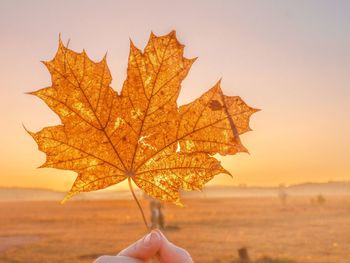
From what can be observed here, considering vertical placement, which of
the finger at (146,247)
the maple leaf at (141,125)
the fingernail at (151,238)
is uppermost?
the maple leaf at (141,125)

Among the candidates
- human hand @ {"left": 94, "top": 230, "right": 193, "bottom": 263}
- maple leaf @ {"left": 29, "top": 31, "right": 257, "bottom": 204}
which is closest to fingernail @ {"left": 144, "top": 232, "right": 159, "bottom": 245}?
human hand @ {"left": 94, "top": 230, "right": 193, "bottom": 263}

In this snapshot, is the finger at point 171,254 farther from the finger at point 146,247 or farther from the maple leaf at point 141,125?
the maple leaf at point 141,125

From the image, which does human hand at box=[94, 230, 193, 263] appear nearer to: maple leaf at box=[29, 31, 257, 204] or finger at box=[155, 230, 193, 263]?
finger at box=[155, 230, 193, 263]

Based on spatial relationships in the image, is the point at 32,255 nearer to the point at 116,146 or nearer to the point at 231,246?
the point at 231,246

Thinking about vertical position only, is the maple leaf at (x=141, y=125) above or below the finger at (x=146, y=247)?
above

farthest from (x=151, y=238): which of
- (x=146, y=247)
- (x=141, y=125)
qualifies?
(x=141, y=125)

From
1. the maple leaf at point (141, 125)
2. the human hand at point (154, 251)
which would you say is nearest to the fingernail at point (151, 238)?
the human hand at point (154, 251)

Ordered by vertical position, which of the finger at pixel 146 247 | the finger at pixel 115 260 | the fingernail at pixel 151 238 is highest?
the fingernail at pixel 151 238
